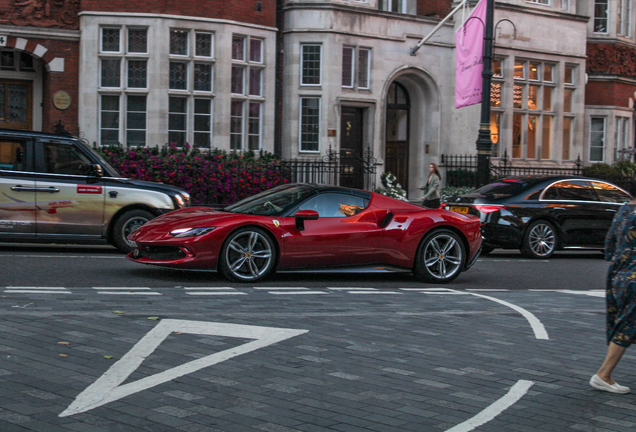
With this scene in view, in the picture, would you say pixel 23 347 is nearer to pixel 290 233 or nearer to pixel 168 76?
pixel 290 233

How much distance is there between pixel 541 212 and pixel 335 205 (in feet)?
19.5

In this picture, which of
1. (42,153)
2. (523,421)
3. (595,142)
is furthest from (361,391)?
(595,142)

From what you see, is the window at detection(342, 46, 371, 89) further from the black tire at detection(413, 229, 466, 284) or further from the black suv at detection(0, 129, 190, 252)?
the black tire at detection(413, 229, 466, 284)

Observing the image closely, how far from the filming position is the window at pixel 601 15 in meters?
28.4

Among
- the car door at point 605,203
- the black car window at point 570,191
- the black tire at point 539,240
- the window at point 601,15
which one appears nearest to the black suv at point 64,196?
the black tire at point 539,240

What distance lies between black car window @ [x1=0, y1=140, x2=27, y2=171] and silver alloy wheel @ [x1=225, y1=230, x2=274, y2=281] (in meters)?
4.32

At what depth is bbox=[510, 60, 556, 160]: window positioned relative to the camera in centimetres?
2630

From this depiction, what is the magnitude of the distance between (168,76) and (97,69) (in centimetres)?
166

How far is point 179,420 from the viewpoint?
4.73 m

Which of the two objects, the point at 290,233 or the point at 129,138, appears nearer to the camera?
the point at 290,233

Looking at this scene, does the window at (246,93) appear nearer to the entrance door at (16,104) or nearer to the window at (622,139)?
the entrance door at (16,104)

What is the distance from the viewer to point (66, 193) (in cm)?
1267

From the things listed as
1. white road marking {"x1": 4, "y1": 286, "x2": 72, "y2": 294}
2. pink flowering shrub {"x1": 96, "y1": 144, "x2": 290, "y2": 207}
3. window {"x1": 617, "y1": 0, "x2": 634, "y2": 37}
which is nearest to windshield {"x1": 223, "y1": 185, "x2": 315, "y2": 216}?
white road marking {"x1": 4, "y1": 286, "x2": 72, "y2": 294}

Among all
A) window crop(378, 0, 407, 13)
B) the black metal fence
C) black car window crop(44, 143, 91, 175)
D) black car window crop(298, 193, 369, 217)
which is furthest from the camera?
the black metal fence
